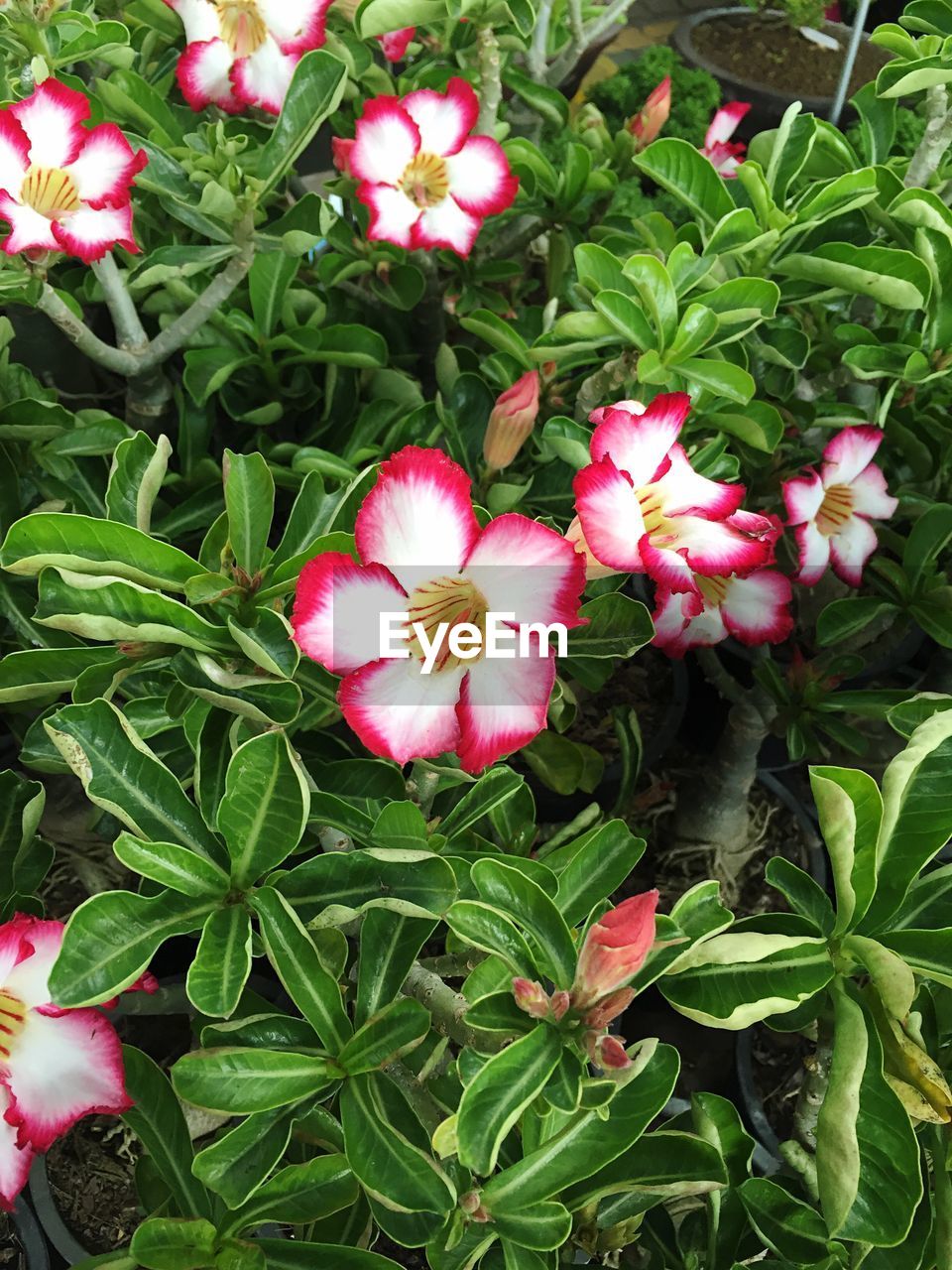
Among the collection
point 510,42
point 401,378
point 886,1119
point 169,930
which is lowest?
point 886,1119

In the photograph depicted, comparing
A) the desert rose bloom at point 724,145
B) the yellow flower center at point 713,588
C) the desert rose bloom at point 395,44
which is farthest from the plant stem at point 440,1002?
the desert rose bloom at point 724,145

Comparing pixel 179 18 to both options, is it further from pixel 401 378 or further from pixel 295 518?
pixel 295 518

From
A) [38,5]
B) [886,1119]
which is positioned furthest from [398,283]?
[886,1119]

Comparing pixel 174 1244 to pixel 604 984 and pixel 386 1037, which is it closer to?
Answer: pixel 386 1037

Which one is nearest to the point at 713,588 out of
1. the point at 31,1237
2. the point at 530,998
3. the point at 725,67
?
the point at 530,998

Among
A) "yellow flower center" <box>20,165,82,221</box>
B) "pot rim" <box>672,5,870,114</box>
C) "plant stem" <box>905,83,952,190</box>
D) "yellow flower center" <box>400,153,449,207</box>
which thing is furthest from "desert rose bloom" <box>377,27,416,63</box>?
"pot rim" <box>672,5,870,114</box>

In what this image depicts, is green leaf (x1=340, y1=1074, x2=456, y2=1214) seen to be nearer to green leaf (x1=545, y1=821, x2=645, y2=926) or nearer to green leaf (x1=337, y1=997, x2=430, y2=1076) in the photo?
green leaf (x1=337, y1=997, x2=430, y2=1076)

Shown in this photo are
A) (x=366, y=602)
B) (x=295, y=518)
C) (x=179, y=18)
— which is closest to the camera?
(x=366, y=602)
